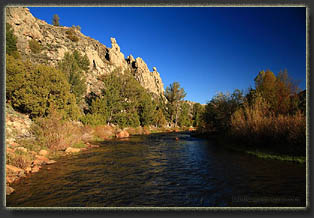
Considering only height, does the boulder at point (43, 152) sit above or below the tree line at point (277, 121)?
below

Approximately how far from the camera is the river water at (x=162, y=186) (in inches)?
288

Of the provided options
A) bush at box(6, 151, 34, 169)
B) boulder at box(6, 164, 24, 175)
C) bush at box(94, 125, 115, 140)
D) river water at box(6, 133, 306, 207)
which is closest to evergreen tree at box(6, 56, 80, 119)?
bush at box(94, 125, 115, 140)

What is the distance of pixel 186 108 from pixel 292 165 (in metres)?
75.2

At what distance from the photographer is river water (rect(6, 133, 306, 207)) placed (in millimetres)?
7320

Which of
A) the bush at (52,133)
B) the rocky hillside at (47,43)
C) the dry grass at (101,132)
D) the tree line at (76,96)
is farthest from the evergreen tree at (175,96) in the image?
the bush at (52,133)

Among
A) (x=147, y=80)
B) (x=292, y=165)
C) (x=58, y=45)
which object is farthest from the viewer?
(x=147, y=80)

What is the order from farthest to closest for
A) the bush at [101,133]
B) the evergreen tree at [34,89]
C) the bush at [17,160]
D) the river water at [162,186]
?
the bush at [101,133] → the evergreen tree at [34,89] → the bush at [17,160] → the river water at [162,186]

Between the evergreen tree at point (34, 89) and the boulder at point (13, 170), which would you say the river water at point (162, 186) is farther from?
the evergreen tree at point (34, 89)

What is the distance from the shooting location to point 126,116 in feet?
157

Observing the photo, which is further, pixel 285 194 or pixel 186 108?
pixel 186 108

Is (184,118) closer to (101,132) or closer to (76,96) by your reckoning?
(76,96)

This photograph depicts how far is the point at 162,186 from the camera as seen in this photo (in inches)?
362

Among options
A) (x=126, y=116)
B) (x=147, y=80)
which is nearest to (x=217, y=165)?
(x=126, y=116)

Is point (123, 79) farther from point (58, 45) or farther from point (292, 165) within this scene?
point (292, 165)
